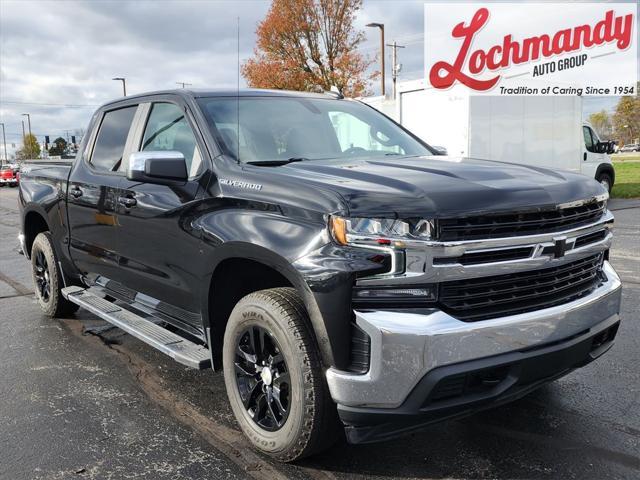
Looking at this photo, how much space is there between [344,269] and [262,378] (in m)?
0.89

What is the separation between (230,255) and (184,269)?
21.6 inches

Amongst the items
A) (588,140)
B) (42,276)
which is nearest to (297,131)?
(42,276)

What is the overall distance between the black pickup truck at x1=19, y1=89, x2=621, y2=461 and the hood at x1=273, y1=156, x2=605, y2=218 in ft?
0.03

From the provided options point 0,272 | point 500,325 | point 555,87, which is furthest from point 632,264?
point 555,87

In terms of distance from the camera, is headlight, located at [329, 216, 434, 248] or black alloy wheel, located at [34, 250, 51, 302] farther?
black alloy wheel, located at [34, 250, 51, 302]

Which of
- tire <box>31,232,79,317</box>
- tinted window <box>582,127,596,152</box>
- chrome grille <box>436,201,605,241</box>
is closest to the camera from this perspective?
chrome grille <box>436,201,605,241</box>

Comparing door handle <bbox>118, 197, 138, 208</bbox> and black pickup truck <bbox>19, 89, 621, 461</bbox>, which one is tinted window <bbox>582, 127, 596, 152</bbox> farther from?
door handle <bbox>118, 197, 138, 208</bbox>

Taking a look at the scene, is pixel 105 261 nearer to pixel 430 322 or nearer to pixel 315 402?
pixel 315 402

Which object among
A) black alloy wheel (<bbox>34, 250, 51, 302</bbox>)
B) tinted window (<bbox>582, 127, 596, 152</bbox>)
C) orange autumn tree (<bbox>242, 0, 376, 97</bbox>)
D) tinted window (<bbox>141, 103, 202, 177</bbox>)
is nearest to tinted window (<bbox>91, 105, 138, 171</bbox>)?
tinted window (<bbox>141, 103, 202, 177</bbox>)

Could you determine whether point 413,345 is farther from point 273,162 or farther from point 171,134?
point 171,134

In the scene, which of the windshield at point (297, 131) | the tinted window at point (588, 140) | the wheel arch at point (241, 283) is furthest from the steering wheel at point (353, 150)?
the tinted window at point (588, 140)

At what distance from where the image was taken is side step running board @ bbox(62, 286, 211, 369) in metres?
3.43

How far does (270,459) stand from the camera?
3053 mm

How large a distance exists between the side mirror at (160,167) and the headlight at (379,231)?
1.23m
